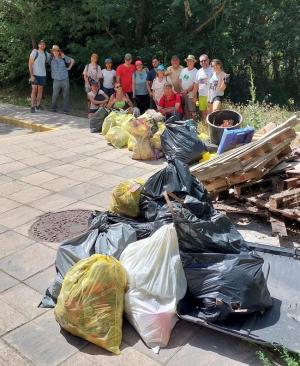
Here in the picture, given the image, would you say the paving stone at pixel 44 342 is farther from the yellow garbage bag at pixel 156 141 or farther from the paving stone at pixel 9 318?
the yellow garbage bag at pixel 156 141

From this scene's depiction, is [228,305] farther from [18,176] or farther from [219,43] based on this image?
[219,43]

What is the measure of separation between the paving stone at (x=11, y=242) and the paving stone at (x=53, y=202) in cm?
78

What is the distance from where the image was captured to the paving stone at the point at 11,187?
6.42 metres

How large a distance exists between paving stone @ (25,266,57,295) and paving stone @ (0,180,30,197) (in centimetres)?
234

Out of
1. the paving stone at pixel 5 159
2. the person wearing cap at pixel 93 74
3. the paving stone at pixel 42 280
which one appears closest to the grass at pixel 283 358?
the paving stone at pixel 42 280

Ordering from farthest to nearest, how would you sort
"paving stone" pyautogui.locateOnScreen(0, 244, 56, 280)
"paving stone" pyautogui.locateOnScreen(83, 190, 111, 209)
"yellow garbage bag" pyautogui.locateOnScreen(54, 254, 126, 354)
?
1. "paving stone" pyautogui.locateOnScreen(83, 190, 111, 209)
2. "paving stone" pyautogui.locateOnScreen(0, 244, 56, 280)
3. "yellow garbage bag" pyautogui.locateOnScreen(54, 254, 126, 354)

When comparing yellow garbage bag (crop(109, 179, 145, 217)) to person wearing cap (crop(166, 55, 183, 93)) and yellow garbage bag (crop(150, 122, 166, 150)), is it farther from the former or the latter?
person wearing cap (crop(166, 55, 183, 93))

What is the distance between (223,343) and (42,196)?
368 cm

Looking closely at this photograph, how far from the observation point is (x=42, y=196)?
20.6ft

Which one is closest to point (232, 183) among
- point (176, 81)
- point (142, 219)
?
point (142, 219)

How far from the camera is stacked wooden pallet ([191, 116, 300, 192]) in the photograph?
536 centimetres

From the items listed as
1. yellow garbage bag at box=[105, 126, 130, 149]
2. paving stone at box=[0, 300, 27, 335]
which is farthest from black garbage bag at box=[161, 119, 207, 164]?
paving stone at box=[0, 300, 27, 335]

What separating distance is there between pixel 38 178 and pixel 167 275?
405 cm

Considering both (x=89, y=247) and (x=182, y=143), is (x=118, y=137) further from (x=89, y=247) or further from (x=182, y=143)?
(x=89, y=247)
